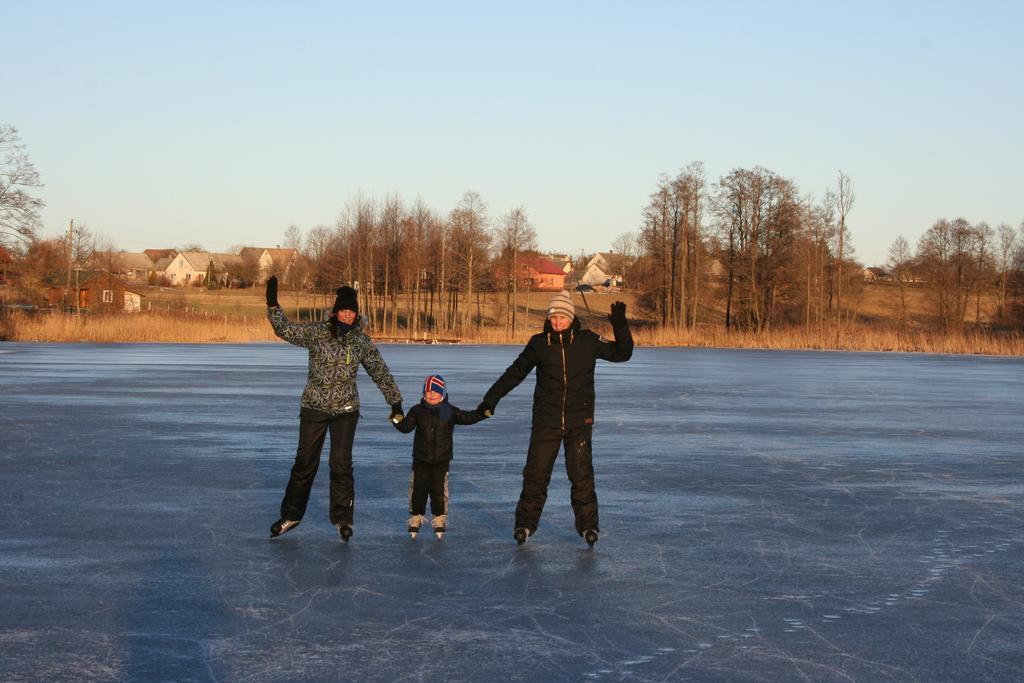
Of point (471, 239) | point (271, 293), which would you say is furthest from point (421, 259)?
point (271, 293)

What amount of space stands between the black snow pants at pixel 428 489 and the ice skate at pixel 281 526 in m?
0.85

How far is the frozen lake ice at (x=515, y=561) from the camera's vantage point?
5641 mm

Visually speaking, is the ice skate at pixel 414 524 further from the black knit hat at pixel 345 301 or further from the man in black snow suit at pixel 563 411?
the black knit hat at pixel 345 301

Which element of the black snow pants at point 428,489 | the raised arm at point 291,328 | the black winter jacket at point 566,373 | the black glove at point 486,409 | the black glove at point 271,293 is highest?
the black glove at point 271,293

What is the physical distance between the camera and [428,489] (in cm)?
884

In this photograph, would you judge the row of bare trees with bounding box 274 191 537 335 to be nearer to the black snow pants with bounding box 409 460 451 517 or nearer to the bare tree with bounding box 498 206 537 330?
the bare tree with bounding box 498 206 537 330

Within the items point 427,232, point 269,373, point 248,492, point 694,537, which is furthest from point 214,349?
point 427,232

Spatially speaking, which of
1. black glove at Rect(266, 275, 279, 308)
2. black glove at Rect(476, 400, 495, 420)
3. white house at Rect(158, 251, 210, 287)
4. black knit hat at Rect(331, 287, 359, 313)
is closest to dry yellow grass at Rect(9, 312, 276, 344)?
black glove at Rect(266, 275, 279, 308)

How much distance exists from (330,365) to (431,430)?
34.1 inches

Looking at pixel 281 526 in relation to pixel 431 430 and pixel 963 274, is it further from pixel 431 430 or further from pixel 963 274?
pixel 963 274

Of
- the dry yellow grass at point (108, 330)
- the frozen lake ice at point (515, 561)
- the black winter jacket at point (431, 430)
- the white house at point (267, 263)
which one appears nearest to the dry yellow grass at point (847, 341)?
the dry yellow grass at point (108, 330)

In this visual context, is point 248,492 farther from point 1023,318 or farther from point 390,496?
point 1023,318

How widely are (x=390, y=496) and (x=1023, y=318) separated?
66224 millimetres

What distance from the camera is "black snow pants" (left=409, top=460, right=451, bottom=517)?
28.9 ft
